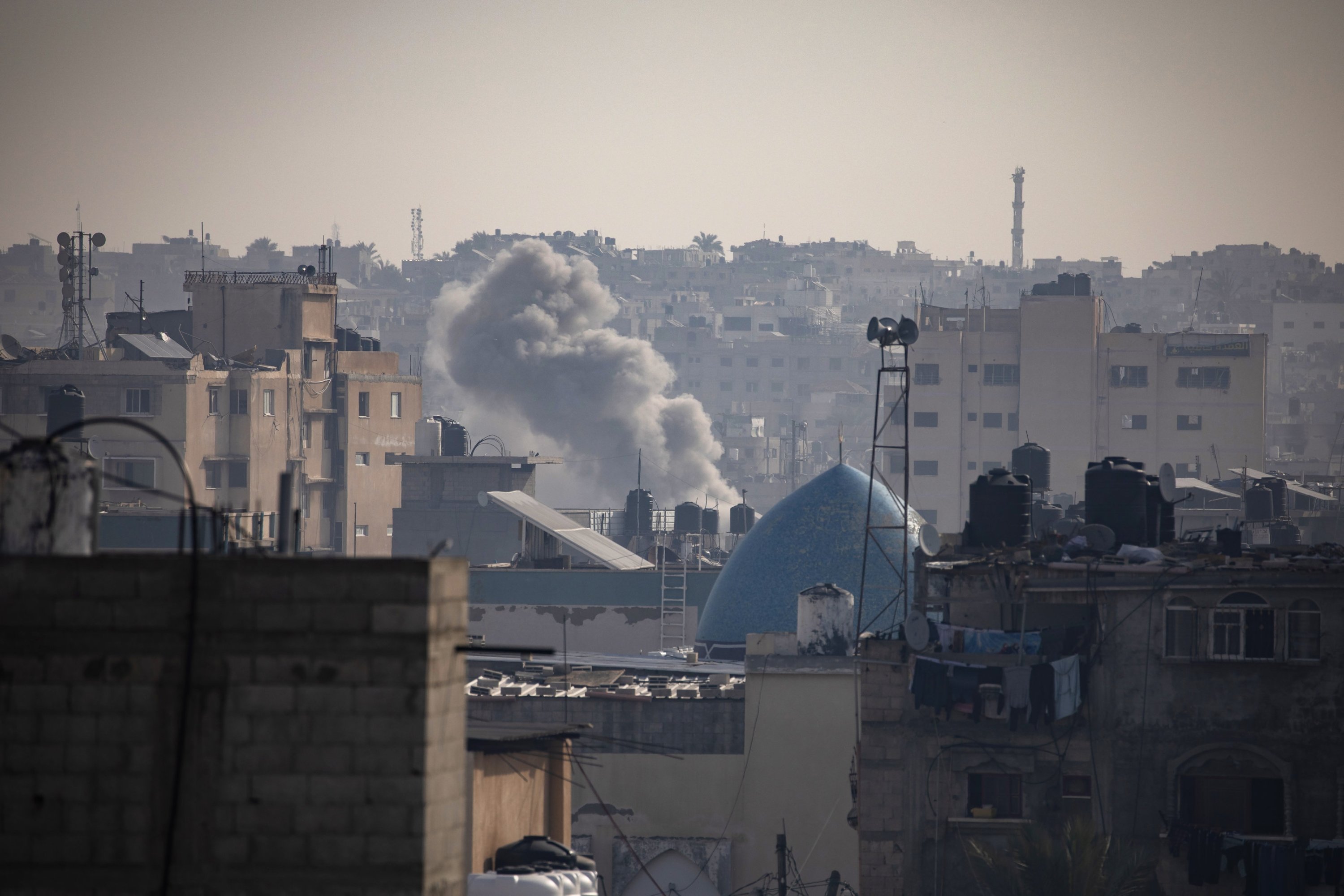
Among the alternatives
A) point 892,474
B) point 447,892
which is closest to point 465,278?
point 892,474

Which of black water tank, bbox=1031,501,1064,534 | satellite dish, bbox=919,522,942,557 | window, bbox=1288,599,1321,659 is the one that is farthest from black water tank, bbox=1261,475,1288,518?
window, bbox=1288,599,1321,659

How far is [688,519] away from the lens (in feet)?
144

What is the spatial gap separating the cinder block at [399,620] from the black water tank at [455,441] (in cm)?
4780

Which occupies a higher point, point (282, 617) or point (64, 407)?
point (64, 407)

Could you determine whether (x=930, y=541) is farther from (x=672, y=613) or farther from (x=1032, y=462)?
(x=1032, y=462)

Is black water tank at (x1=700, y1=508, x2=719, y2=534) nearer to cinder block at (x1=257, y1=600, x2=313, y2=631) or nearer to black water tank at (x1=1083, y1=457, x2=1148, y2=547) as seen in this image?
black water tank at (x1=1083, y1=457, x2=1148, y2=547)

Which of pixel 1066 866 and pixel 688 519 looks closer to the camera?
pixel 1066 866

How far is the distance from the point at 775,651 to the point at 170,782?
629 inches

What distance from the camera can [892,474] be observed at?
225ft

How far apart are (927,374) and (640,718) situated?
46.7 m

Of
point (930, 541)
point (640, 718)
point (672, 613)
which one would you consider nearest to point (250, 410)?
point (672, 613)

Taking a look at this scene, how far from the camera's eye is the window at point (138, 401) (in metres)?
48.1

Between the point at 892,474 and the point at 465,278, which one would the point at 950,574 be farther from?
the point at 465,278

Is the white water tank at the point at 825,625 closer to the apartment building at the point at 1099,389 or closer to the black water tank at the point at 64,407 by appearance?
the black water tank at the point at 64,407
